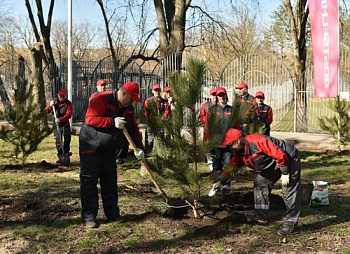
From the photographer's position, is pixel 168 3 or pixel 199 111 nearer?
pixel 199 111

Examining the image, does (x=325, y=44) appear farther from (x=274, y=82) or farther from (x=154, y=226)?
(x=154, y=226)

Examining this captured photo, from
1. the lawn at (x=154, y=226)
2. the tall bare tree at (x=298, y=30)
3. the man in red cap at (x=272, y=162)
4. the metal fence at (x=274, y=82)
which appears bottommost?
the lawn at (x=154, y=226)

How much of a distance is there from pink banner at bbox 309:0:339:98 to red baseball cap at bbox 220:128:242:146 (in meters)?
6.96

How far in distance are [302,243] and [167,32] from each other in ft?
46.0

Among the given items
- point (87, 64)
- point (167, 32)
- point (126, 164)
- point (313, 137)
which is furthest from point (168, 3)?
point (126, 164)

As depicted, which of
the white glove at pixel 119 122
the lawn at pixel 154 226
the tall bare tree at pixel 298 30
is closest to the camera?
the lawn at pixel 154 226

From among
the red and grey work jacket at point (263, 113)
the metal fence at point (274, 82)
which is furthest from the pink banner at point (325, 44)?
the red and grey work jacket at point (263, 113)

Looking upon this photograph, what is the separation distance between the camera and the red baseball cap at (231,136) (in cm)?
458

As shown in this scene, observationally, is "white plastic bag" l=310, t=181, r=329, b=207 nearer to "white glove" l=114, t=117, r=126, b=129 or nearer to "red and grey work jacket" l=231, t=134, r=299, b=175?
"red and grey work jacket" l=231, t=134, r=299, b=175

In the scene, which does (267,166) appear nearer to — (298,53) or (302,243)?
(302,243)

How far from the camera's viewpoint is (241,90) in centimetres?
802

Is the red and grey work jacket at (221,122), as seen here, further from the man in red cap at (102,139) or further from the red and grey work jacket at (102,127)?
the red and grey work jacket at (102,127)

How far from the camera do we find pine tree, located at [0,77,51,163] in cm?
866

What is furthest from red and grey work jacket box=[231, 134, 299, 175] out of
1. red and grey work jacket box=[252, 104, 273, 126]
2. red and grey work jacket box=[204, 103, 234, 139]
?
red and grey work jacket box=[252, 104, 273, 126]
